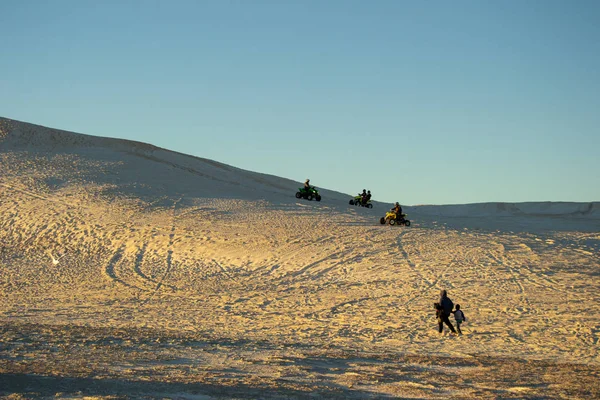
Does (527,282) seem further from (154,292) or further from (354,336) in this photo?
(154,292)

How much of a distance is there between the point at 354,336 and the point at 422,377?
544cm

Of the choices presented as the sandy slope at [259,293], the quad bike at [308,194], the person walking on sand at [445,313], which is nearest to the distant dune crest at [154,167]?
the sandy slope at [259,293]

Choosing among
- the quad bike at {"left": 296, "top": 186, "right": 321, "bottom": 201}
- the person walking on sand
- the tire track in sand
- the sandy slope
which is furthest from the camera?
the quad bike at {"left": 296, "top": 186, "right": 321, "bottom": 201}

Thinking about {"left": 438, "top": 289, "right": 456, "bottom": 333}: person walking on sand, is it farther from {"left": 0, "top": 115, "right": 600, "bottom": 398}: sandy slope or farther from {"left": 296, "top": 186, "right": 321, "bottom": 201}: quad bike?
{"left": 296, "top": 186, "right": 321, "bottom": 201}: quad bike

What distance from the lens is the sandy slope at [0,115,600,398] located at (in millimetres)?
10773

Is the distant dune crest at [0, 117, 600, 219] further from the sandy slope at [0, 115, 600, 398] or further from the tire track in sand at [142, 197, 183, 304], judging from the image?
the tire track in sand at [142, 197, 183, 304]

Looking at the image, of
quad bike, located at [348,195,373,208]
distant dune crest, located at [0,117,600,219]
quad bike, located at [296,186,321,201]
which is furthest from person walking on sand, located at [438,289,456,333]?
quad bike, located at [348,195,373,208]

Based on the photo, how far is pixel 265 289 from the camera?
24609mm

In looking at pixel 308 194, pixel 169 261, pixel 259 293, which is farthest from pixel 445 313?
pixel 308 194

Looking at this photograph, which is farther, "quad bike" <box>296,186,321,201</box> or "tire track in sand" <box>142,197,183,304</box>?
"quad bike" <box>296,186,321,201</box>

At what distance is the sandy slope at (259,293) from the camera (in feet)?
35.3

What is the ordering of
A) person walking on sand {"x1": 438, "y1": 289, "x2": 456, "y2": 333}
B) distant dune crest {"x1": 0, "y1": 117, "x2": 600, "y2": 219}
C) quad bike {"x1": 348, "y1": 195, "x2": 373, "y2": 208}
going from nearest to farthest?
person walking on sand {"x1": 438, "y1": 289, "x2": 456, "y2": 333} < distant dune crest {"x1": 0, "y1": 117, "x2": 600, "y2": 219} < quad bike {"x1": 348, "y1": 195, "x2": 373, "y2": 208}

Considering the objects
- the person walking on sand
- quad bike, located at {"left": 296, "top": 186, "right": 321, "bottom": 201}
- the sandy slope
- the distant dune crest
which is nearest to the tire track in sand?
the sandy slope

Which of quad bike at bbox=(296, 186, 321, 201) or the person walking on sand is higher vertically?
quad bike at bbox=(296, 186, 321, 201)
